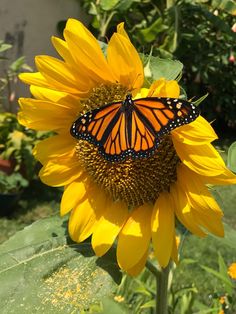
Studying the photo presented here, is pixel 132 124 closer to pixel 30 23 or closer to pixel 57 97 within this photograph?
pixel 57 97

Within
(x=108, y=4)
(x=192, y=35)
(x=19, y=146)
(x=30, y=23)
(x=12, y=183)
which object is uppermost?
(x=108, y=4)

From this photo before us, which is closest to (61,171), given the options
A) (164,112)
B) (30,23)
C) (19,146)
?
(164,112)

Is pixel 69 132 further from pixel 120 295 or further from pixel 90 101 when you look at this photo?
pixel 120 295

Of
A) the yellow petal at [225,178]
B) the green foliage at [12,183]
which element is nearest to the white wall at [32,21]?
the green foliage at [12,183]

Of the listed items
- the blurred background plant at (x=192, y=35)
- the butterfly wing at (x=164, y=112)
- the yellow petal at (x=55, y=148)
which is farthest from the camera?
the blurred background plant at (x=192, y=35)

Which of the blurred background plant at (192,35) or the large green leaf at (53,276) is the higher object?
the large green leaf at (53,276)

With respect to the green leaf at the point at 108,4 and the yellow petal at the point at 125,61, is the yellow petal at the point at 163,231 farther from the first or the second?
the green leaf at the point at 108,4

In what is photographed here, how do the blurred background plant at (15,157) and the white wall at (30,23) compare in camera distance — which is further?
the white wall at (30,23)
